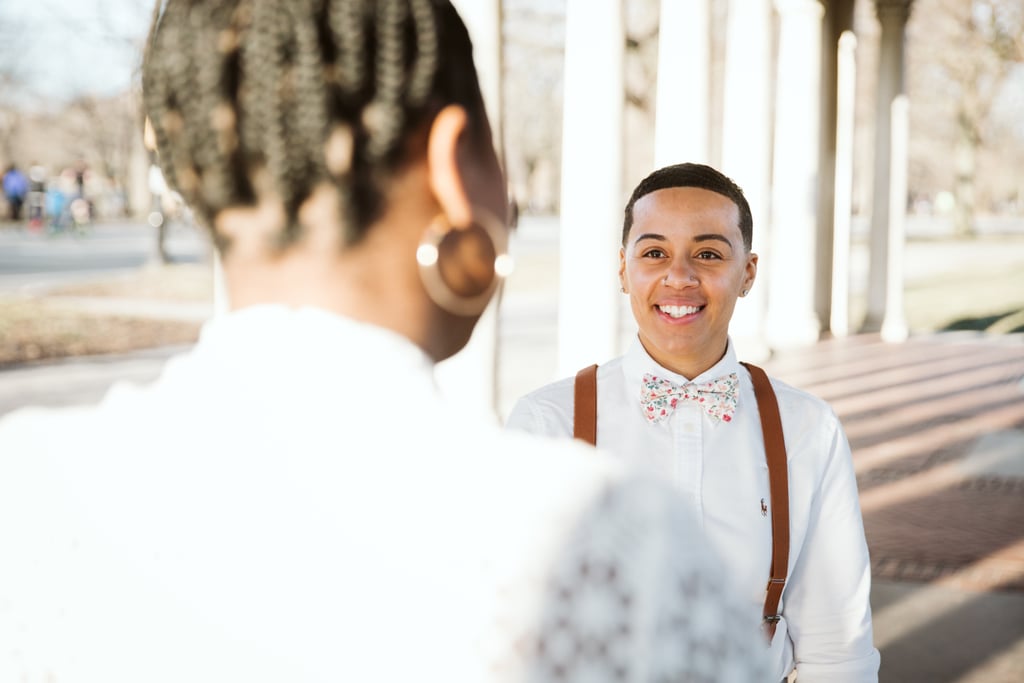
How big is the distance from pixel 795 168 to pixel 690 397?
1355cm

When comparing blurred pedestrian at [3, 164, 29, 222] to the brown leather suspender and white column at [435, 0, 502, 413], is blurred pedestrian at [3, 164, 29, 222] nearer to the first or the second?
white column at [435, 0, 502, 413]

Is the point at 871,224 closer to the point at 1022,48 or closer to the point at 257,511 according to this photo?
the point at 1022,48

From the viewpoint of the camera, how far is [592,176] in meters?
7.74

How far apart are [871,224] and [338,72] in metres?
17.2

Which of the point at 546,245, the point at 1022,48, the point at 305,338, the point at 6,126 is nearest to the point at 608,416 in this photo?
the point at 305,338

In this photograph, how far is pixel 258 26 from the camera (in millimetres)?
921

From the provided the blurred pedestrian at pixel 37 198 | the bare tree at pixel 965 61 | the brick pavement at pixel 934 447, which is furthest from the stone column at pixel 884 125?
the blurred pedestrian at pixel 37 198

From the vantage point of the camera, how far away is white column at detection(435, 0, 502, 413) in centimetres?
602

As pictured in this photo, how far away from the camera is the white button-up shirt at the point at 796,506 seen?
2.03m

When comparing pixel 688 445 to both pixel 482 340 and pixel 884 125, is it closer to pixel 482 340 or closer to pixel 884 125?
pixel 482 340

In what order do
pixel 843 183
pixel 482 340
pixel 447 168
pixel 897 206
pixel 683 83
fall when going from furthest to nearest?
pixel 843 183
pixel 897 206
pixel 683 83
pixel 482 340
pixel 447 168

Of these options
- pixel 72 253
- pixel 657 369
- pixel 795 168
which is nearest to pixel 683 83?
pixel 795 168

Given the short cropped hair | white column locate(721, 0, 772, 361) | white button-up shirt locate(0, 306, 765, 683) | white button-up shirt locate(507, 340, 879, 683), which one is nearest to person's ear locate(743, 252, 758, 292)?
the short cropped hair

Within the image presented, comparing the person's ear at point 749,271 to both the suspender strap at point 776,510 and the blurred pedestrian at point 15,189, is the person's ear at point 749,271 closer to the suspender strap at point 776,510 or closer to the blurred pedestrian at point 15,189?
the suspender strap at point 776,510
